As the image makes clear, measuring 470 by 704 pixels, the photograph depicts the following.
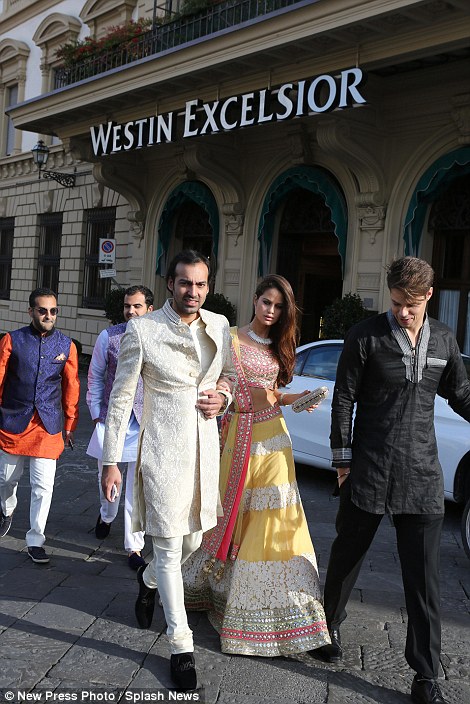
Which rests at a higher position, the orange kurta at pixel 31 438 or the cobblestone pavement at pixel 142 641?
the orange kurta at pixel 31 438

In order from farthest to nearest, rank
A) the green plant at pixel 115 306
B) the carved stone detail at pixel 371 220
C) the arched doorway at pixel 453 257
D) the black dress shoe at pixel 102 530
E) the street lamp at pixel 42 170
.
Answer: the street lamp at pixel 42 170, the green plant at pixel 115 306, the carved stone detail at pixel 371 220, the arched doorway at pixel 453 257, the black dress shoe at pixel 102 530

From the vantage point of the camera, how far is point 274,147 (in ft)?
47.8

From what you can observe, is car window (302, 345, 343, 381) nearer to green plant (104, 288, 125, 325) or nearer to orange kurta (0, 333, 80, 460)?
orange kurta (0, 333, 80, 460)

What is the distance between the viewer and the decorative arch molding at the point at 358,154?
12148 mm

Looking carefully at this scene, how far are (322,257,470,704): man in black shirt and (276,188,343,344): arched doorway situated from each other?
36.2ft

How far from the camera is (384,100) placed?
12.6 m

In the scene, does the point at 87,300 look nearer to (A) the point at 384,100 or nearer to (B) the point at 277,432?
(A) the point at 384,100

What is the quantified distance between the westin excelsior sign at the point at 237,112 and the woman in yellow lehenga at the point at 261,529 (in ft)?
23.5

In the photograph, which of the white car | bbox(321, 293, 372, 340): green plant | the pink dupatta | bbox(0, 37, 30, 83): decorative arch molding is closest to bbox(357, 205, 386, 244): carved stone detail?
bbox(321, 293, 372, 340): green plant

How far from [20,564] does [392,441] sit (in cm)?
281

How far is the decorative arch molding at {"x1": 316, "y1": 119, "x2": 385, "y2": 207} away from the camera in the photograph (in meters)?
12.1

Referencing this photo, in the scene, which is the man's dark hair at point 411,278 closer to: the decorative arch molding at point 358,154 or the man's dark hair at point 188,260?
the man's dark hair at point 188,260

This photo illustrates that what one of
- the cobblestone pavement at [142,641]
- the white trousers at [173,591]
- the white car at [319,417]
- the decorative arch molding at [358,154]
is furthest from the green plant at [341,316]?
the white trousers at [173,591]

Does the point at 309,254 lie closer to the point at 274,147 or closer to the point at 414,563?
the point at 274,147
